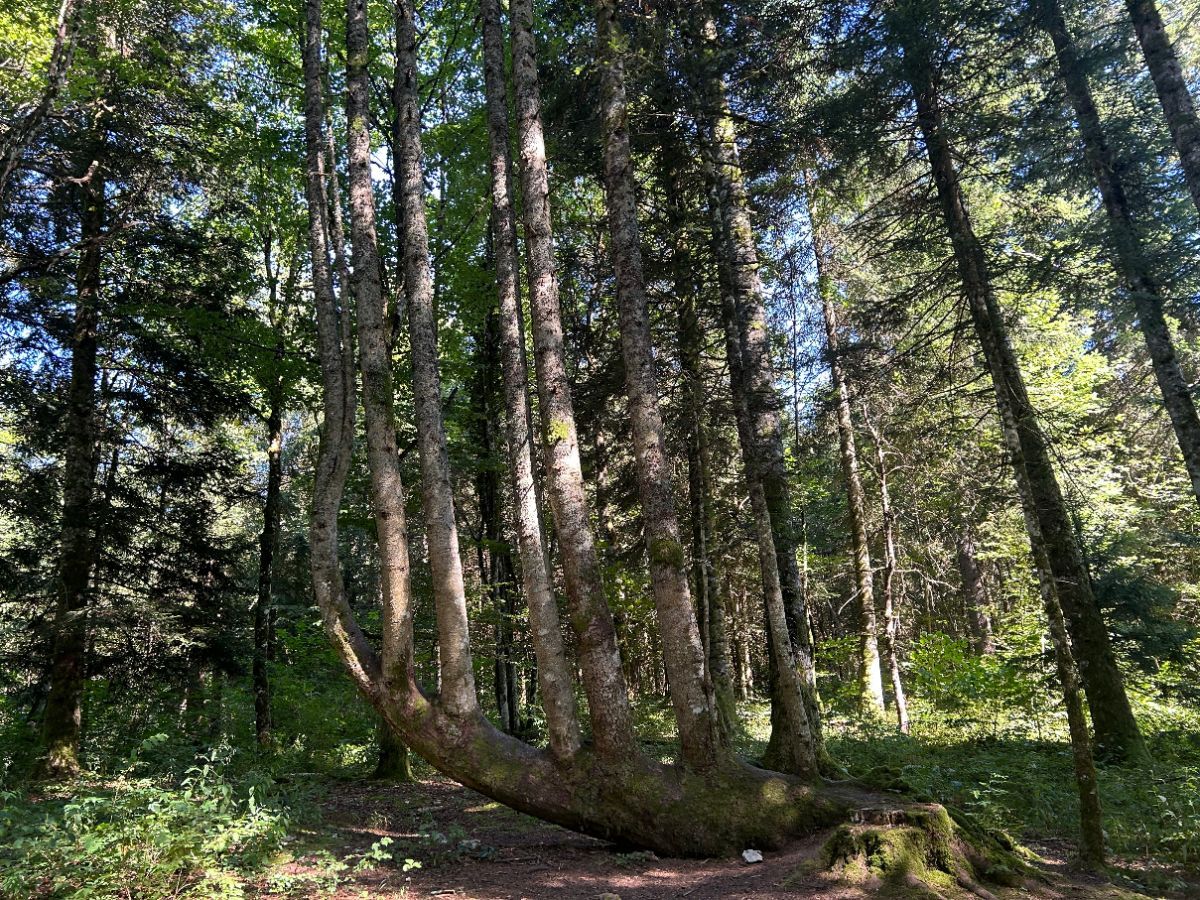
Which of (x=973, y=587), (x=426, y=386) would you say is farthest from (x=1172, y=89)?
(x=973, y=587)

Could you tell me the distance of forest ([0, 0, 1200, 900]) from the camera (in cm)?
605

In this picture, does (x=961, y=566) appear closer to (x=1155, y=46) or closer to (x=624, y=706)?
(x=1155, y=46)

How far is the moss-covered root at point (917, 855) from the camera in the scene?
4.80 m

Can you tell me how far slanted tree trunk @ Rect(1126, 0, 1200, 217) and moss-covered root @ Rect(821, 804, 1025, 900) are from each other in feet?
27.4

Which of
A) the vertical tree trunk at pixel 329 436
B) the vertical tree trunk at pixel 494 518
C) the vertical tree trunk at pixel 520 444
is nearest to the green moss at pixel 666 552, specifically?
the vertical tree trunk at pixel 520 444

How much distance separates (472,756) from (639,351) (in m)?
4.33

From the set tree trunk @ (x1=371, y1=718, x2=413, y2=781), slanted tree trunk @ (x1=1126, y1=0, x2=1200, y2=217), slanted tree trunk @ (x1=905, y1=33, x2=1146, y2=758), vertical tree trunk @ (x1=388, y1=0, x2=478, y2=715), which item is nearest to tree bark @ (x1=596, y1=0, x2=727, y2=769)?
vertical tree trunk @ (x1=388, y1=0, x2=478, y2=715)

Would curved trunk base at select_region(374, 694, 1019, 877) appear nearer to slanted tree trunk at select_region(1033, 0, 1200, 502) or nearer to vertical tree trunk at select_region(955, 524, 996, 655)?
slanted tree trunk at select_region(1033, 0, 1200, 502)

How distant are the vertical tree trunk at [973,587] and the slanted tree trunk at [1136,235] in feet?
21.4

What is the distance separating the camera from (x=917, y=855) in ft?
16.3

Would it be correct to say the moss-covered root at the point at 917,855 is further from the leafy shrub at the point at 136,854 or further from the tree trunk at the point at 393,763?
the tree trunk at the point at 393,763

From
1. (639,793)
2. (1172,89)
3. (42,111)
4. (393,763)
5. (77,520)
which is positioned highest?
(42,111)

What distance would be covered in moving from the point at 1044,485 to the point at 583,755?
832 cm

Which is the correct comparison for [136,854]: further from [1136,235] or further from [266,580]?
[1136,235]
